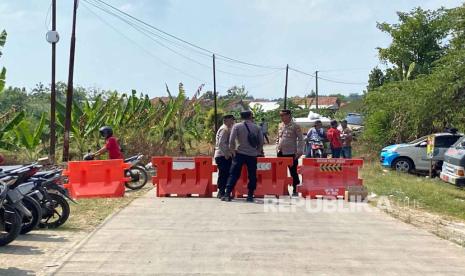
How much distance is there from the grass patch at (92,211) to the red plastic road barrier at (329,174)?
11.7ft

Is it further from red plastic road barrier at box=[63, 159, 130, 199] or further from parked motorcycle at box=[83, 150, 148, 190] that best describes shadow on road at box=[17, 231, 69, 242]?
parked motorcycle at box=[83, 150, 148, 190]

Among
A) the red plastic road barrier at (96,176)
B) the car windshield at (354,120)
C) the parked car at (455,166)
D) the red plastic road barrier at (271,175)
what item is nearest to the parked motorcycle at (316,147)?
the parked car at (455,166)

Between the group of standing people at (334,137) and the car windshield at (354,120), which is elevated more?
the car windshield at (354,120)

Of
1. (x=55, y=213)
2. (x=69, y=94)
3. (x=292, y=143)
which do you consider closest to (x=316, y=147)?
(x=292, y=143)

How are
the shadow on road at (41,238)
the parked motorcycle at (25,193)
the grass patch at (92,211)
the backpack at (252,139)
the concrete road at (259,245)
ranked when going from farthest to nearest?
the backpack at (252,139)
the grass patch at (92,211)
the shadow on road at (41,238)
the parked motorcycle at (25,193)
the concrete road at (259,245)

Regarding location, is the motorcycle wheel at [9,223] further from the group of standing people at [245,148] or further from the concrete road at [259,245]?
the group of standing people at [245,148]

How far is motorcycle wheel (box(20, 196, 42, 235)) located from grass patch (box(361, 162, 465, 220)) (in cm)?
744

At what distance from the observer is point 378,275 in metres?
6.54

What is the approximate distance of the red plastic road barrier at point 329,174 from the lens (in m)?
13.2

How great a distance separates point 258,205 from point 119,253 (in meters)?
4.67

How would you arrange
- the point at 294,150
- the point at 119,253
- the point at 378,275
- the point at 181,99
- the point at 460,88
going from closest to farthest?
the point at 378,275
the point at 119,253
the point at 294,150
the point at 460,88
the point at 181,99

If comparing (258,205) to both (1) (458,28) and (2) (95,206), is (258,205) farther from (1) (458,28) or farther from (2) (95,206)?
(1) (458,28)

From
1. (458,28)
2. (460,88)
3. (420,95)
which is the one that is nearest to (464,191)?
(460,88)

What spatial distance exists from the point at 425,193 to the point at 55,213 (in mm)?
8712
